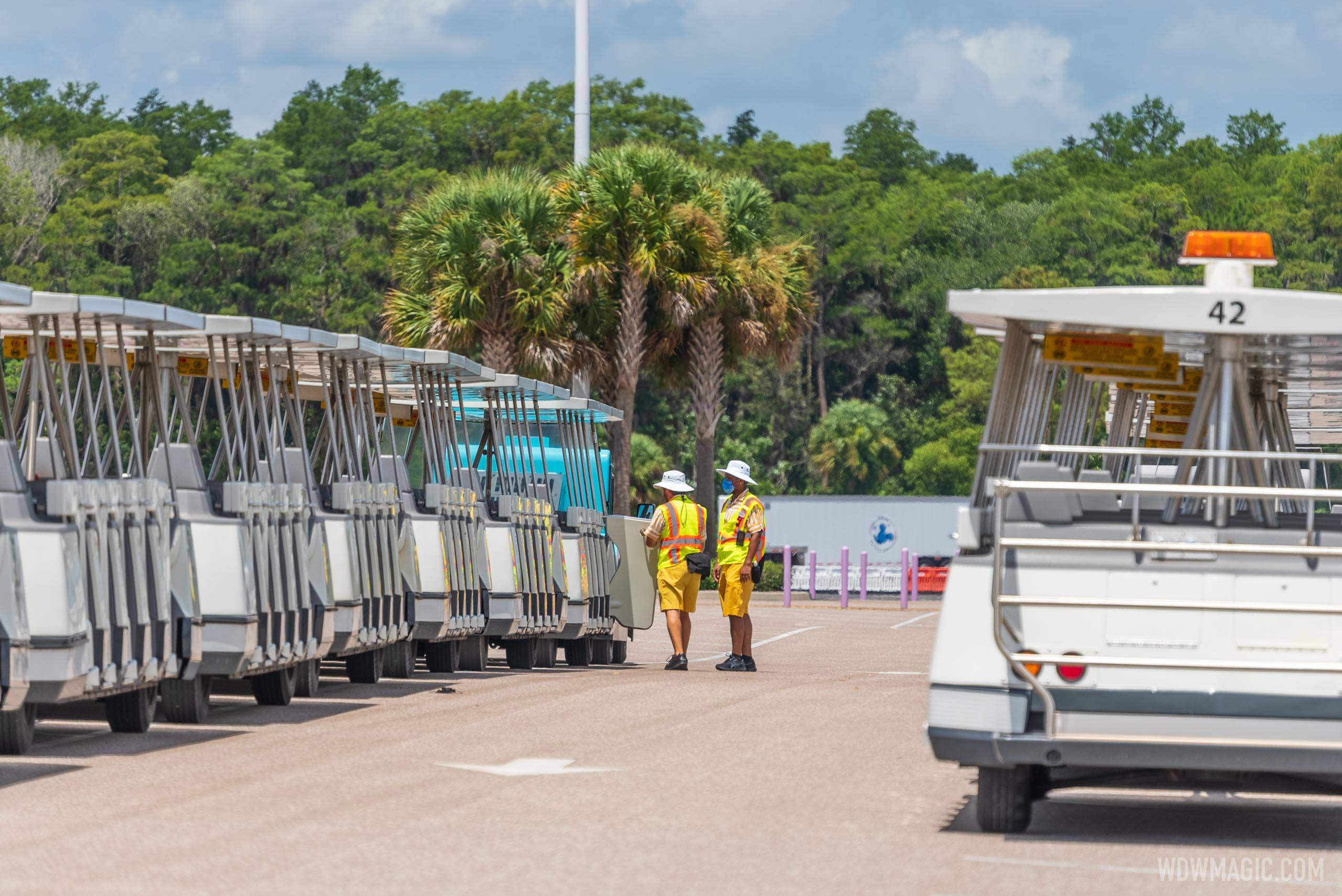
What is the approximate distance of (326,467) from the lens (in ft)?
57.5

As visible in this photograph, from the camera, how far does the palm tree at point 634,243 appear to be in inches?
1599

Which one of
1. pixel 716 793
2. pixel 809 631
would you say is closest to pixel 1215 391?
pixel 716 793

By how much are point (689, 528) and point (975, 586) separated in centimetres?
1102

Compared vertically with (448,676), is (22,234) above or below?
above

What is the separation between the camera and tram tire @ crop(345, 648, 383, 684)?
17125mm

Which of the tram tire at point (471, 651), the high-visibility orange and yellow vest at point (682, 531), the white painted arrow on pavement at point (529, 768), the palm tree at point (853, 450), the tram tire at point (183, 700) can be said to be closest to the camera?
the white painted arrow on pavement at point (529, 768)

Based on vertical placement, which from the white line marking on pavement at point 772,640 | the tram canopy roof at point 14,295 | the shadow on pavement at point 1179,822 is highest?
the tram canopy roof at point 14,295

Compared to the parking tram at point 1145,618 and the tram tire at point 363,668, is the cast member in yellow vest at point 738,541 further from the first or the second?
the parking tram at point 1145,618

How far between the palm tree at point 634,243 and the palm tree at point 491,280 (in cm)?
55

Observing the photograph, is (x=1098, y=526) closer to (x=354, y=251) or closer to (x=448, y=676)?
(x=448, y=676)

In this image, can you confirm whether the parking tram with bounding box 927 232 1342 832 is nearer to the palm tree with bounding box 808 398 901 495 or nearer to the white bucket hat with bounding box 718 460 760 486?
the white bucket hat with bounding box 718 460 760 486

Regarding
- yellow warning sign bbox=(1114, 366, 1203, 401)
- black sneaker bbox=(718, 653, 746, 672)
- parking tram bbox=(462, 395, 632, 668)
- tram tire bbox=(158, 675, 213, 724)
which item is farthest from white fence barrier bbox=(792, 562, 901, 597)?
yellow warning sign bbox=(1114, 366, 1203, 401)

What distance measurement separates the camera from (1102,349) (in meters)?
10.4

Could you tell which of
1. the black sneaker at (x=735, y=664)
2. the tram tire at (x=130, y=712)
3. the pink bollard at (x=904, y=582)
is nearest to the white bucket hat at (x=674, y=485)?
the black sneaker at (x=735, y=664)
